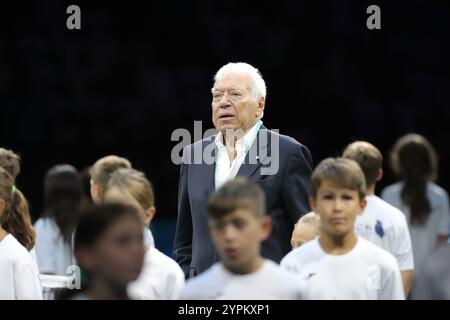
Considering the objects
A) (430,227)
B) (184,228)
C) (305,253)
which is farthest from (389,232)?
(430,227)

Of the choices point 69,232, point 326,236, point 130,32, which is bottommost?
point 69,232

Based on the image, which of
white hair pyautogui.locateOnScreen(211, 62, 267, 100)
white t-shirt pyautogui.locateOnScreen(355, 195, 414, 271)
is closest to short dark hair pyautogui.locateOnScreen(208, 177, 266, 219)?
white hair pyautogui.locateOnScreen(211, 62, 267, 100)

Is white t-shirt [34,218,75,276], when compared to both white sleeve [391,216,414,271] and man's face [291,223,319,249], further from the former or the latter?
man's face [291,223,319,249]

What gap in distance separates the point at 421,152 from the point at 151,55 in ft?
14.3

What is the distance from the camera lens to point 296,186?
554cm

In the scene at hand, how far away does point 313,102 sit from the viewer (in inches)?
473

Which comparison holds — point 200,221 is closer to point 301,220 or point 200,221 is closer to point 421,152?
point 301,220

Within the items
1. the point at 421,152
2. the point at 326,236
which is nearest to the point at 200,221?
the point at 326,236

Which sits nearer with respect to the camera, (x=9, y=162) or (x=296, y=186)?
(x=296, y=186)

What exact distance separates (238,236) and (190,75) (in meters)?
7.76

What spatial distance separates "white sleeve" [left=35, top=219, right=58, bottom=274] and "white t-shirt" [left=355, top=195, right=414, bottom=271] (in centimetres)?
231

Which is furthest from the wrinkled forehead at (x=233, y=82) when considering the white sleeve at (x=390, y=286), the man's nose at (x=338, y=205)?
the white sleeve at (x=390, y=286)

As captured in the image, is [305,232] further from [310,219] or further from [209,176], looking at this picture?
[209,176]
